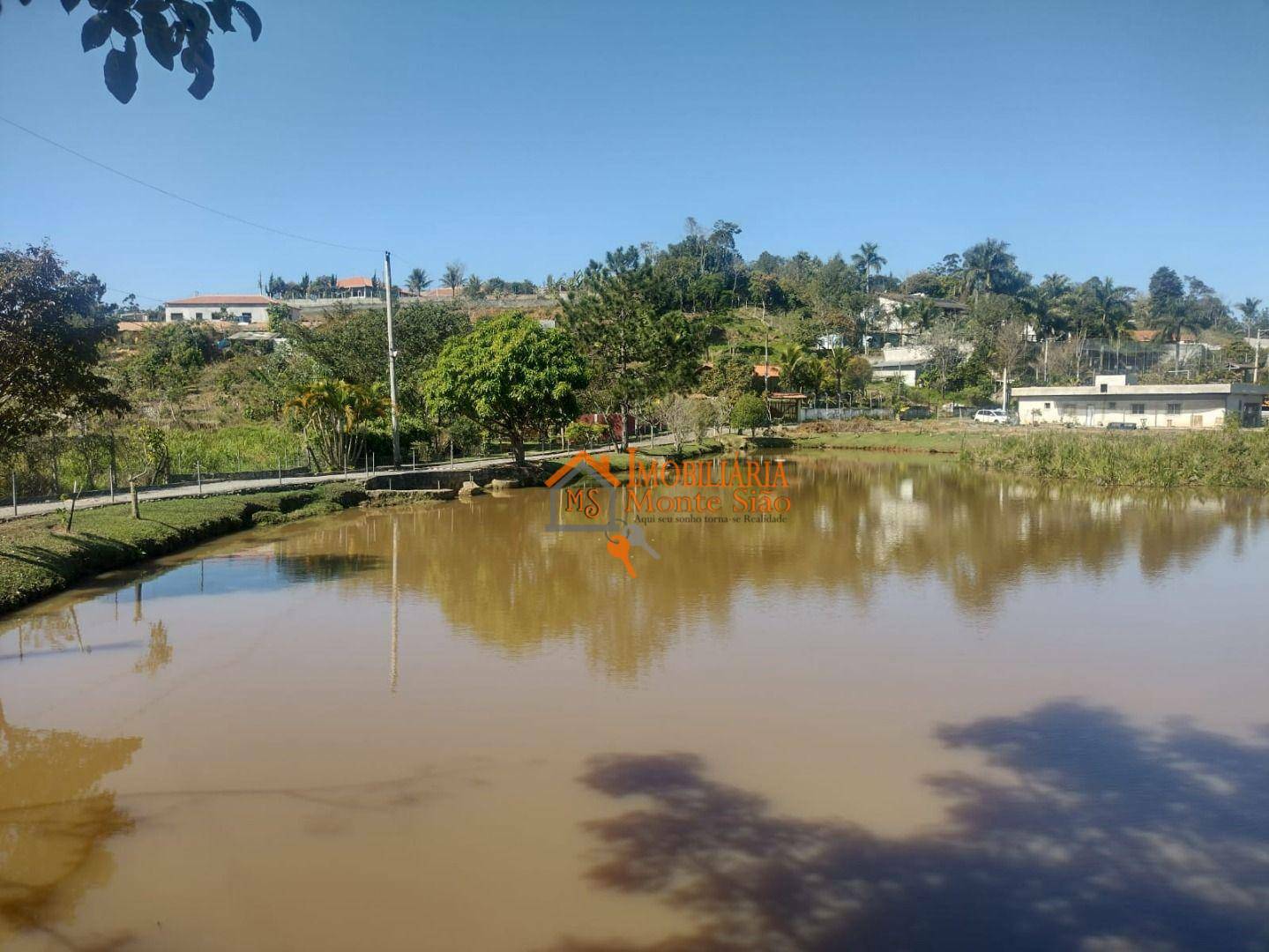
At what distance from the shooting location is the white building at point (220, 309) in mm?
74562

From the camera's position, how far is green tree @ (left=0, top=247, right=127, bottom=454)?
11219 millimetres

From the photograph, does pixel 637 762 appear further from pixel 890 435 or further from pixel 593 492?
pixel 890 435

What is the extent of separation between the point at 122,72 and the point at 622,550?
1328cm

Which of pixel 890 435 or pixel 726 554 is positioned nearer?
pixel 726 554

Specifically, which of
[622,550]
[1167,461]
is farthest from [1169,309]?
[622,550]

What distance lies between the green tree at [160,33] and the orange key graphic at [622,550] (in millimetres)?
11064

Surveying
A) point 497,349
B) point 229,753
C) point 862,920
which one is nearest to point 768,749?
point 862,920

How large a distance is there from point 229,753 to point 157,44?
19.0 ft

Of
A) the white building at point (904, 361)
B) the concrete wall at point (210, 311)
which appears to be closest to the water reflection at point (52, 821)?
the white building at point (904, 361)

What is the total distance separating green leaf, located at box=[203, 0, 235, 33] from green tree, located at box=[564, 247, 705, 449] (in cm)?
3232

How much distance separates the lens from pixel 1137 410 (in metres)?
40.1

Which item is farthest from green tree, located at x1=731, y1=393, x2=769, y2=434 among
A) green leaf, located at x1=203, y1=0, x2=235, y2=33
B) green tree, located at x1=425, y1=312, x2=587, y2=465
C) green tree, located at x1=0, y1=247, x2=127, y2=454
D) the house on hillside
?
green leaf, located at x1=203, y1=0, x2=235, y2=33

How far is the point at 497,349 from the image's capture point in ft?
80.3

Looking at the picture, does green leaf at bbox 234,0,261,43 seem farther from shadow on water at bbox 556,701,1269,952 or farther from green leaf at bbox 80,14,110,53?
shadow on water at bbox 556,701,1269,952
